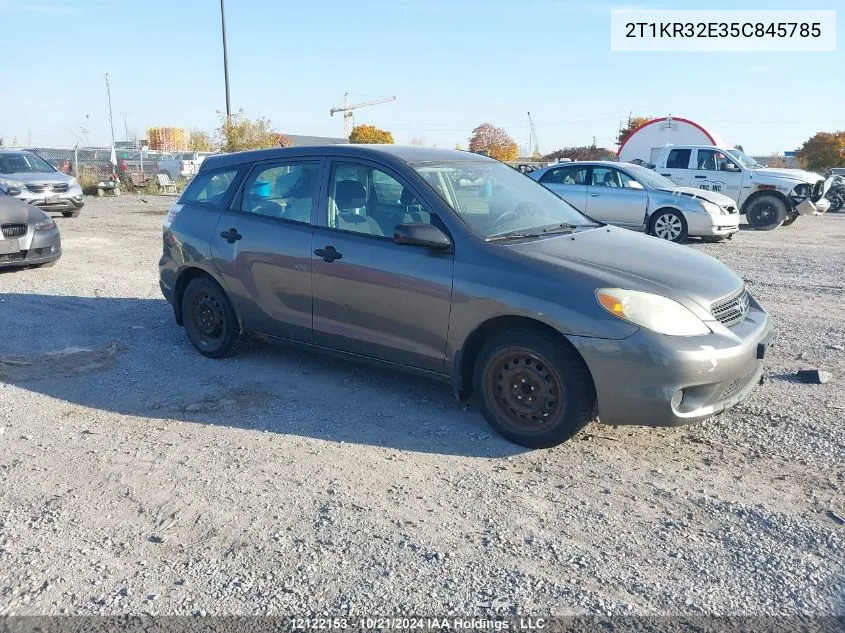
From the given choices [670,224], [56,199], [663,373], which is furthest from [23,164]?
[663,373]

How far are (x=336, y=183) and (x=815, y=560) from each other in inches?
142

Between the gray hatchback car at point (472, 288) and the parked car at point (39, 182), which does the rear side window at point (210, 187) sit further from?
the parked car at point (39, 182)

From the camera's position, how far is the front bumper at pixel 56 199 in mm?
16672

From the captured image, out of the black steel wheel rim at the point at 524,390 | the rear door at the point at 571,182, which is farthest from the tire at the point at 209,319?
the rear door at the point at 571,182

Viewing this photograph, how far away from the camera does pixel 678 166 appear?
17.8 meters

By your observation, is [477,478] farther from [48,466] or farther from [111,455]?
[48,466]

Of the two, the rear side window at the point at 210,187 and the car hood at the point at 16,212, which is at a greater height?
the rear side window at the point at 210,187

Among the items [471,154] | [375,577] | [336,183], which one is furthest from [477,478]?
[471,154]

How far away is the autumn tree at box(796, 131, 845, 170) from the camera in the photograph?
49156 mm

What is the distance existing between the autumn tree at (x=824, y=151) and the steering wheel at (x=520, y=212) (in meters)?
49.7

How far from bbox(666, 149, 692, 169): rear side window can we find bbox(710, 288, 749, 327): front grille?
46.6 ft

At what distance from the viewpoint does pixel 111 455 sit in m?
4.31

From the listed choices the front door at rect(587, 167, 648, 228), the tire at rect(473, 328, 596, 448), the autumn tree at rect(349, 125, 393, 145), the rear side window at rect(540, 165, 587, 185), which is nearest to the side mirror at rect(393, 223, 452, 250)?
the tire at rect(473, 328, 596, 448)

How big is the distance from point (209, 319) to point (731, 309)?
12.8 ft
